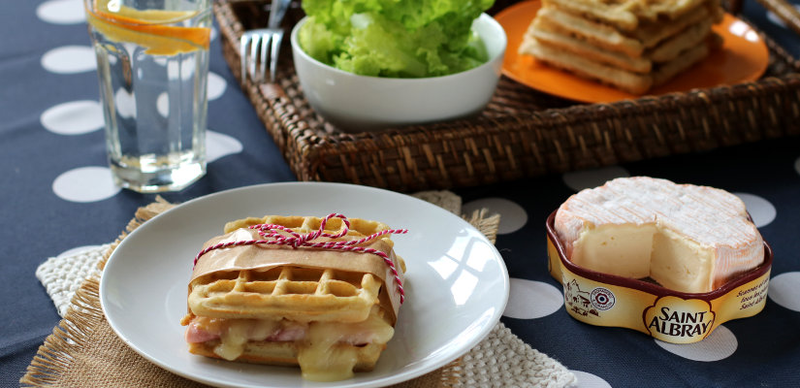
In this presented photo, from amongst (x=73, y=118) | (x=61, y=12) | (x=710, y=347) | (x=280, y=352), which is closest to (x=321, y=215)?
(x=280, y=352)

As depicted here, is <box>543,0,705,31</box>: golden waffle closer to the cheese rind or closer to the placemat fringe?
the cheese rind

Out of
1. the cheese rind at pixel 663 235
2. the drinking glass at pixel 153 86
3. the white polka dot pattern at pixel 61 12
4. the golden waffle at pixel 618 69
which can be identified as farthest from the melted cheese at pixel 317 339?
the white polka dot pattern at pixel 61 12

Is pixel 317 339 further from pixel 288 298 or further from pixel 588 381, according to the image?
pixel 588 381

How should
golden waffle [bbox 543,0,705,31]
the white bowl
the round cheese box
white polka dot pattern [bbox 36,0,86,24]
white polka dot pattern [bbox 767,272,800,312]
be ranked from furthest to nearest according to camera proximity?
white polka dot pattern [bbox 36,0,86,24] → golden waffle [bbox 543,0,705,31] → the white bowl → white polka dot pattern [bbox 767,272,800,312] → the round cheese box

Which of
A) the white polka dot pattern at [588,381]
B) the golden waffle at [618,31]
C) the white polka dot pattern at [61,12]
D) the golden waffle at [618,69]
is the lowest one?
the white polka dot pattern at [61,12]

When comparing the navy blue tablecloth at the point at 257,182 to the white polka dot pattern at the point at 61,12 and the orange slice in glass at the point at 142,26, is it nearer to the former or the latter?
the white polka dot pattern at the point at 61,12

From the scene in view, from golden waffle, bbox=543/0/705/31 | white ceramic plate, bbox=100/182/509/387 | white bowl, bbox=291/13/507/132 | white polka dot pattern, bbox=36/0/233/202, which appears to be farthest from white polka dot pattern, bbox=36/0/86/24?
golden waffle, bbox=543/0/705/31

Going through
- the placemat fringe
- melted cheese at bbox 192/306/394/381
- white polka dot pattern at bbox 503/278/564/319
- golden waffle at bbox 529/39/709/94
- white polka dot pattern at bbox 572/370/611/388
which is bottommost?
the placemat fringe

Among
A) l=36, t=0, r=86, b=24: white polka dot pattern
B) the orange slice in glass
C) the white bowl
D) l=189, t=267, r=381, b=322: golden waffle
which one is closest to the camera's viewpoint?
l=189, t=267, r=381, b=322: golden waffle
